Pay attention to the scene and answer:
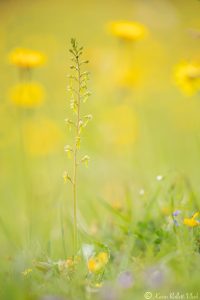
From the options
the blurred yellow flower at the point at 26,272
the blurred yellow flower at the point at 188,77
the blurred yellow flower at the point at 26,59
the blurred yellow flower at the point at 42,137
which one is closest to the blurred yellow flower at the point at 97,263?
the blurred yellow flower at the point at 26,272

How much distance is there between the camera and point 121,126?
5289 millimetres

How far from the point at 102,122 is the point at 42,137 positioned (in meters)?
0.64

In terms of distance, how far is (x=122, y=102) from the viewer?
625 cm

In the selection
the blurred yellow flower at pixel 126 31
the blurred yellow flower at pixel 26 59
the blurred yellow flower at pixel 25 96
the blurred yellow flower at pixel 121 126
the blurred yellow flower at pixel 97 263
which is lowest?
the blurred yellow flower at pixel 97 263

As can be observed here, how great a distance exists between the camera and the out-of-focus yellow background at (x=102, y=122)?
3600 millimetres

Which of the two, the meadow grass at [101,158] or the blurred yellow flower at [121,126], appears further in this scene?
the blurred yellow flower at [121,126]

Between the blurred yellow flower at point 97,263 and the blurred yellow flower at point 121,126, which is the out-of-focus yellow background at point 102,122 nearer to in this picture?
the blurred yellow flower at point 121,126

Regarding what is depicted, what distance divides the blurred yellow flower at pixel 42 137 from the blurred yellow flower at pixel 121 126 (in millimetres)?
508

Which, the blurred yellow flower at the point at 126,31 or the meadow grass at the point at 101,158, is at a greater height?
the blurred yellow flower at the point at 126,31

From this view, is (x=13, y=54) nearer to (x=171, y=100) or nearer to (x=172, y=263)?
(x=172, y=263)

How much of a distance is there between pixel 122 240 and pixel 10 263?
0.50 metres

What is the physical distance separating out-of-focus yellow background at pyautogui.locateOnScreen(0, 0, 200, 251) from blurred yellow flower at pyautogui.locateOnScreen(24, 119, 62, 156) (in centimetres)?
1

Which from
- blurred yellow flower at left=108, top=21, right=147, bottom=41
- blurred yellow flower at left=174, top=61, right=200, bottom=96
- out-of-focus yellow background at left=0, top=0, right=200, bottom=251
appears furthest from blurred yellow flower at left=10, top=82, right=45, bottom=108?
blurred yellow flower at left=174, top=61, right=200, bottom=96

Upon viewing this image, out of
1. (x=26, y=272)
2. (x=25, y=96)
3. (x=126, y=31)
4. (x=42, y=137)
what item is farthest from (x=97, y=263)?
(x=42, y=137)
